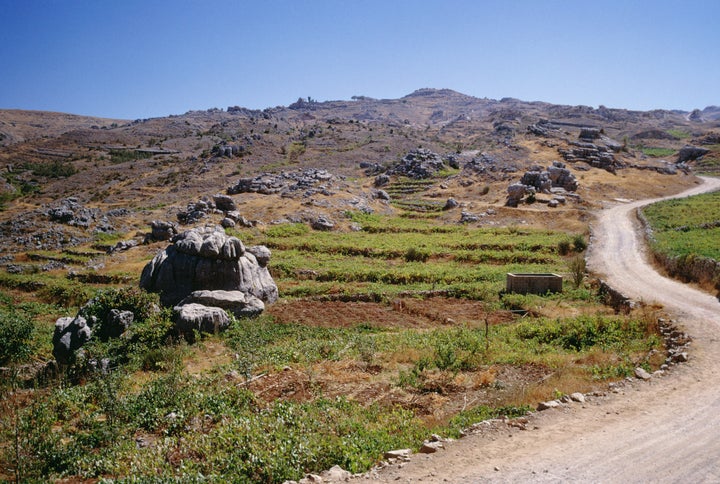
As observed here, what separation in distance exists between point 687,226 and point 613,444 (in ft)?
109

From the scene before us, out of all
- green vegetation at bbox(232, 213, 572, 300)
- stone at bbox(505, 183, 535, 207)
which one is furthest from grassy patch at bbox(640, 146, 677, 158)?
green vegetation at bbox(232, 213, 572, 300)

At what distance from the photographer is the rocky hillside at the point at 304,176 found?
46188mm

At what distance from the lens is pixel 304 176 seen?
59.5m

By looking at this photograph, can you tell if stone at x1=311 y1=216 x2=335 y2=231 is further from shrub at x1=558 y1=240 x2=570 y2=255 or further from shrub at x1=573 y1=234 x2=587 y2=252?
shrub at x1=573 y1=234 x2=587 y2=252

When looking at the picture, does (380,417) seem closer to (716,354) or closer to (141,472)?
(141,472)

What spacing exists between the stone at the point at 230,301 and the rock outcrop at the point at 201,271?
144 cm

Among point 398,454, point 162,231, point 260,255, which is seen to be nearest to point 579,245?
point 260,255

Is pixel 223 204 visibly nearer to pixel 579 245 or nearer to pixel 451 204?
pixel 451 204

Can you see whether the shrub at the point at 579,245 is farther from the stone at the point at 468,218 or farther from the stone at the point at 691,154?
the stone at the point at 691,154

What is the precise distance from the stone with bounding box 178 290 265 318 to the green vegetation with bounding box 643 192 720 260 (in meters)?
23.9

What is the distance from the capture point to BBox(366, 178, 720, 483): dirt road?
7750 mm

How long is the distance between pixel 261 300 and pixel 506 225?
30.1m

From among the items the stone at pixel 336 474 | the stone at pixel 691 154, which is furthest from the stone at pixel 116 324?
the stone at pixel 691 154

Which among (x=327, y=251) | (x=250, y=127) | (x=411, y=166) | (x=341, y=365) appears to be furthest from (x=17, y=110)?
(x=341, y=365)
